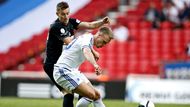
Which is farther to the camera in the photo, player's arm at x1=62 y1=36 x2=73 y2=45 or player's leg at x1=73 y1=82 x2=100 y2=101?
player's arm at x1=62 y1=36 x2=73 y2=45

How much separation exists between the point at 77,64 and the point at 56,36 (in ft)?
3.26

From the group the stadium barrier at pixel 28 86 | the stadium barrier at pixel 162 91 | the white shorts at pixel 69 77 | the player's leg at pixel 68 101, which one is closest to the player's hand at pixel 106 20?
the white shorts at pixel 69 77

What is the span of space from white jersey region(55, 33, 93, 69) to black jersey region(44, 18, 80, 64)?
2.41ft

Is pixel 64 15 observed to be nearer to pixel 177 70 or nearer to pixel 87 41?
pixel 87 41

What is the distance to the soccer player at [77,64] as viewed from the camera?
871cm

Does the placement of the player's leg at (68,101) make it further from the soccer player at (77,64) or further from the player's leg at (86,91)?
the player's leg at (86,91)

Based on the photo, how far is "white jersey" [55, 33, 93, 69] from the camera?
8.73 meters

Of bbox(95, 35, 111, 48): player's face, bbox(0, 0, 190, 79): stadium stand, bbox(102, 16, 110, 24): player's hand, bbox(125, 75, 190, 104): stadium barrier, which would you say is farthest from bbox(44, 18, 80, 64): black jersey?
bbox(0, 0, 190, 79): stadium stand

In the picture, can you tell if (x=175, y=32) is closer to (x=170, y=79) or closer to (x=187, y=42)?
(x=187, y=42)

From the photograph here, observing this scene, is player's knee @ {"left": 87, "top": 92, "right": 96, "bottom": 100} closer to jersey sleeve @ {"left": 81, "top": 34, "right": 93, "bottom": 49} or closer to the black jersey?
jersey sleeve @ {"left": 81, "top": 34, "right": 93, "bottom": 49}

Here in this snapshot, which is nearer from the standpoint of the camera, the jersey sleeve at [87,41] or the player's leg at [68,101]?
the jersey sleeve at [87,41]

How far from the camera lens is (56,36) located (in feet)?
32.1

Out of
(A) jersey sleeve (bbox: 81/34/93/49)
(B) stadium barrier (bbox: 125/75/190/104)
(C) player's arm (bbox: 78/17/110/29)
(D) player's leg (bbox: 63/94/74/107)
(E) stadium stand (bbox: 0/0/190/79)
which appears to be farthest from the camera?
(E) stadium stand (bbox: 0/0/190/79)

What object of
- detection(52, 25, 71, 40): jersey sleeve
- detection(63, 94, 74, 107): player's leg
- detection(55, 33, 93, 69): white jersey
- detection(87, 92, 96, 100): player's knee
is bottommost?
detection(63, 94, 74, 107): player's leg
